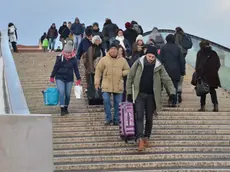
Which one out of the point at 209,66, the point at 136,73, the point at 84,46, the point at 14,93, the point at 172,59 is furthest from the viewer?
the point at 84,46

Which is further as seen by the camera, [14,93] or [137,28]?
[137,28]

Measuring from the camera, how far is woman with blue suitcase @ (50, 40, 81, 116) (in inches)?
480

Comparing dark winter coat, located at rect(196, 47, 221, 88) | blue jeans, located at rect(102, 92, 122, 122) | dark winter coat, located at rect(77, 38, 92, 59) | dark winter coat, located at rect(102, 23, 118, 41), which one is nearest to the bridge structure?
blue jeans, located at rect(102, 92, 122, 122)

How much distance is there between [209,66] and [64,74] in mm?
3078

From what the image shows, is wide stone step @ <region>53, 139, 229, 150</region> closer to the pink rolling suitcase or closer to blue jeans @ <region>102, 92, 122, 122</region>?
the pink rolling suitcase

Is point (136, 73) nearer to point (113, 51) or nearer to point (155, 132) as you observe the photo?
point (113, 51)

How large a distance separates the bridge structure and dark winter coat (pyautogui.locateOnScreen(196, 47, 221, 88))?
70cm

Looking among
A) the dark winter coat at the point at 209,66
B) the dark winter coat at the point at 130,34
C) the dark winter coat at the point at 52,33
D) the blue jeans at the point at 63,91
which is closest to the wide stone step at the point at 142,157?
the blue jeans at the point at 63,91

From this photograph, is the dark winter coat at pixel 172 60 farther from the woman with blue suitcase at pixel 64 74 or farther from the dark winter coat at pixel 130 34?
the dark winter coat at pixel 130 34

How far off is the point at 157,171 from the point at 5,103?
7.95 ft

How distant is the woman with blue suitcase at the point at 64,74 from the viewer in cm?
1220

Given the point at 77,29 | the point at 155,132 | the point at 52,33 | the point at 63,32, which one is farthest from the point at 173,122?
the point at 52,33

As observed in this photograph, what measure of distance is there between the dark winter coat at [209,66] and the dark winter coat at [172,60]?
450 millimetres

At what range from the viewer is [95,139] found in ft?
35.2
